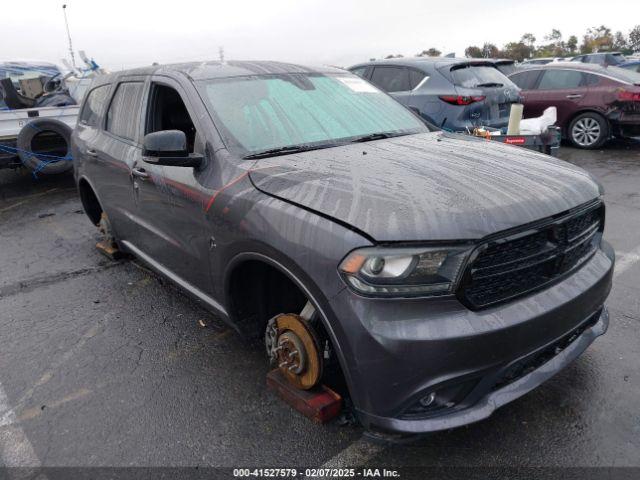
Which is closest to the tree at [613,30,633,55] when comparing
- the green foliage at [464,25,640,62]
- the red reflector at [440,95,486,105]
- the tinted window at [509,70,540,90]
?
the green foliage at [464,25,640,62]

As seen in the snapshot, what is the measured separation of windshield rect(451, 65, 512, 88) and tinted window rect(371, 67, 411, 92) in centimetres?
79

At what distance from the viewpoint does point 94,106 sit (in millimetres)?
4613

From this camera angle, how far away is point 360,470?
2.31 meters

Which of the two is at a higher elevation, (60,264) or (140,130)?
(140,130)

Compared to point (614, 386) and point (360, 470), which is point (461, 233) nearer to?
point (360, 470)

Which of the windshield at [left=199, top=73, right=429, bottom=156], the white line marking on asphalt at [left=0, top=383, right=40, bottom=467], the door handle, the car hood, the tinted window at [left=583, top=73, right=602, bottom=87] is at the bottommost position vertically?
the white line marking on asphalt at [left=0, top=383, right=40, bottom=467]

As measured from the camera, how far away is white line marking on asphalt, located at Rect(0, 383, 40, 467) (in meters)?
2.45

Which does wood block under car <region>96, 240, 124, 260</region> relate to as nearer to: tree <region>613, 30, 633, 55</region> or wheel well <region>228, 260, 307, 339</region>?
wheel well <region>228, 260, 307, 339</region>

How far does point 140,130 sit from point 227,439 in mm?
2288

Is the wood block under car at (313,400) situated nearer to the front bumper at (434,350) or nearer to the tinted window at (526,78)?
the front bumper at (434,350)

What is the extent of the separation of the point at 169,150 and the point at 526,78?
9618 millimetres

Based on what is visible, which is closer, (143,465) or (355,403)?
(355,403)

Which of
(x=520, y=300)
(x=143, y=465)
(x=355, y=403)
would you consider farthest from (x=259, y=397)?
(x=520, y=300)

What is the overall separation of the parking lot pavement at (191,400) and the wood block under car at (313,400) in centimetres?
17
